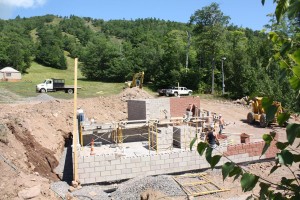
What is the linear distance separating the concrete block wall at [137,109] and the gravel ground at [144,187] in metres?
6.23

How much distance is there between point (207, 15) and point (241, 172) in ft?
123

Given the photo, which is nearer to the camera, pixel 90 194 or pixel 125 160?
pixel 90 194

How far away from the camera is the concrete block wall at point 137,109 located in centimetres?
1813

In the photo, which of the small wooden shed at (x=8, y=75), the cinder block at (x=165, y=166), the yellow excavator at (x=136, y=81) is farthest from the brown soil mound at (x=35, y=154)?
the small wooden shed at (x=8, y=75)

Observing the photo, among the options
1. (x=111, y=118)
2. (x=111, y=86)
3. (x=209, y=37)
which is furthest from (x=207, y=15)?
(x=111, y=118)

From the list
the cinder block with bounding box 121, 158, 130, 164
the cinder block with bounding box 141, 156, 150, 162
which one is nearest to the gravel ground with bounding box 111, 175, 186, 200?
the cinder block with bounding box 121, 158, 130, 164

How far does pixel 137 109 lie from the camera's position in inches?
733

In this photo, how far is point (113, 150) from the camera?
49.4ft

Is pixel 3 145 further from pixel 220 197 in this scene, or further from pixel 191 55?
pixel 191 55

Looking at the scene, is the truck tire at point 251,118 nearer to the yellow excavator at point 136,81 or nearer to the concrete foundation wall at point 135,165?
the concrete foundation wall at point 135,165

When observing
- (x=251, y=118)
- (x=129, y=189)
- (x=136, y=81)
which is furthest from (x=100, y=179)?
(x=136, y=81)

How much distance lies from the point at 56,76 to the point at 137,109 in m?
45.5

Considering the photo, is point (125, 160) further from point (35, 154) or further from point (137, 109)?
point (137, 109)

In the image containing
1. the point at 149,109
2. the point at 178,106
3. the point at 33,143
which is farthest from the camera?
the point at 178,106
